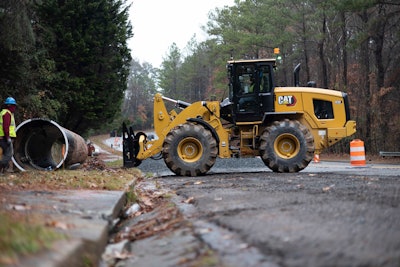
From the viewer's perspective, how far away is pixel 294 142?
1183 centimetres

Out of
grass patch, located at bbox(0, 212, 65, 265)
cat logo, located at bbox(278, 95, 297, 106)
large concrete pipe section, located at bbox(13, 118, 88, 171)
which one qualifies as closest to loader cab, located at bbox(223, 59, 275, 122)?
cat logo, located at bbox(278, 95, 297, 106)

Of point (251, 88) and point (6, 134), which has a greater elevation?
point (251, 88)

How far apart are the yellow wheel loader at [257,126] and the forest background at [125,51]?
1.84 m

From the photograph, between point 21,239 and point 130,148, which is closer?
point 21,239

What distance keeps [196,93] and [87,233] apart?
77.0 m

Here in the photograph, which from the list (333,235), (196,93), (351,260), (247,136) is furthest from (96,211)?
(196,93)

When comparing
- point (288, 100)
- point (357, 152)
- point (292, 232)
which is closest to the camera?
point (292, 232)

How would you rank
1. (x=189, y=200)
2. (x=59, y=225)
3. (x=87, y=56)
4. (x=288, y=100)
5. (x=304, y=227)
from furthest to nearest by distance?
(x=87, y=56) → (x=288, y=100) → (x=189, y=200) → (x=59, y=225) → (x=304, y=227)

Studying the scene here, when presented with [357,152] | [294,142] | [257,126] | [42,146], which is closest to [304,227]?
[294,142]

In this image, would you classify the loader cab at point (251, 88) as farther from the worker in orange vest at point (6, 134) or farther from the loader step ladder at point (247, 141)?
the worker in orange vest at point (6, 134)

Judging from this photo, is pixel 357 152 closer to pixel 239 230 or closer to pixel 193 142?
pixel 193 142

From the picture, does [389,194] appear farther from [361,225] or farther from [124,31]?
[124,31]

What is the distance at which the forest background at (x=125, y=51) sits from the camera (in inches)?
614

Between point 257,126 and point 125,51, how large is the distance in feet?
45.9
